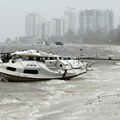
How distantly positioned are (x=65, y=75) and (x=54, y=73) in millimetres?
1165

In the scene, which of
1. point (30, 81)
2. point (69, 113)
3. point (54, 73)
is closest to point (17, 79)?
point (30, 81)

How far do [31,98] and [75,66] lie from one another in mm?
17527

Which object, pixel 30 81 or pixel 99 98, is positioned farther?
pixel 30 81

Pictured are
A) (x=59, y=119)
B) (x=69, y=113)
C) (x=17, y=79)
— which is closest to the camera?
(x=59, y=119)

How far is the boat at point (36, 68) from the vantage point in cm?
3753

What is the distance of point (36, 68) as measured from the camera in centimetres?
3812

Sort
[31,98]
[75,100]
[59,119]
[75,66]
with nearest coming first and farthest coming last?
[59,119] < [75,100] < [31,98] < [75,66]

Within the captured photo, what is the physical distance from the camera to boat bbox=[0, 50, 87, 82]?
3753 cm

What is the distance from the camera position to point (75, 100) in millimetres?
23812

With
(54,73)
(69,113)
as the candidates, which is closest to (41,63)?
(54,73)

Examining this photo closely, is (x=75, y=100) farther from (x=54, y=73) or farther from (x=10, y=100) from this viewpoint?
(x=54, y=73)

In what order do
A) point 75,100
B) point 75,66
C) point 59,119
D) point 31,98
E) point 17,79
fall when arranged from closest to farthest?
point 59,119 → point 75,100 → point 31,98 → point 17,79 → point 75,66

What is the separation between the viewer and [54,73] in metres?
39.0

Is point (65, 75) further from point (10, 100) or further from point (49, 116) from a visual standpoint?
point (49, 116)
